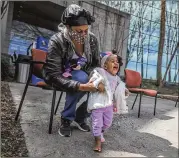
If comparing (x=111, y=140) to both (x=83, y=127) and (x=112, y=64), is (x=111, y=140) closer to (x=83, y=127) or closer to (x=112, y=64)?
(x=83, y=127)

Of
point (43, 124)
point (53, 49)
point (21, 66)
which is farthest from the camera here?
point (21, 66)

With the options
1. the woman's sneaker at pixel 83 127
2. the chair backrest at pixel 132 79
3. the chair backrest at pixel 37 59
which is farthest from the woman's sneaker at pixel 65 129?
the chair backrest at pixel 132 79

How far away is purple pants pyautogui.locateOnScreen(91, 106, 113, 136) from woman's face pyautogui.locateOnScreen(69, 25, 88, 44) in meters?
0.61

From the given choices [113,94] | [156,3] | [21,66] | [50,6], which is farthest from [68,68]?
[156,3]

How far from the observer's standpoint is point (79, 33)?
2252mm

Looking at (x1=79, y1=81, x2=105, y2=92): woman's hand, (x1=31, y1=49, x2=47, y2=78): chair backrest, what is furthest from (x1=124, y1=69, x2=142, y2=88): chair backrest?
(x1=79, y1=81, x2=105, y2=92): woman's hand

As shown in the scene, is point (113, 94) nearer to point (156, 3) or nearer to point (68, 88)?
point (68, 88)

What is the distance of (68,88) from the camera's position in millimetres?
2061

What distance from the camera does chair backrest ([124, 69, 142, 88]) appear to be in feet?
13.3

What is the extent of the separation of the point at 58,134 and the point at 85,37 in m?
0.81

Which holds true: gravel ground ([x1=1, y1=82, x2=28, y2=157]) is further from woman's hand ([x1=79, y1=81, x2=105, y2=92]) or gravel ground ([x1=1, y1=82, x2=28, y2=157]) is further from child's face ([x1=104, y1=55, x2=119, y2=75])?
child's face ([x1=104, y1=55, x2=119, y2=75])

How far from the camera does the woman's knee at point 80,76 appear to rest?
2200 mm

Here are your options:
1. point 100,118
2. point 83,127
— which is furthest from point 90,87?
point 83,127

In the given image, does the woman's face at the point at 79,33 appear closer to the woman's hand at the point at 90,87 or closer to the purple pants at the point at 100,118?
the woman's hand at the point at 90,87
